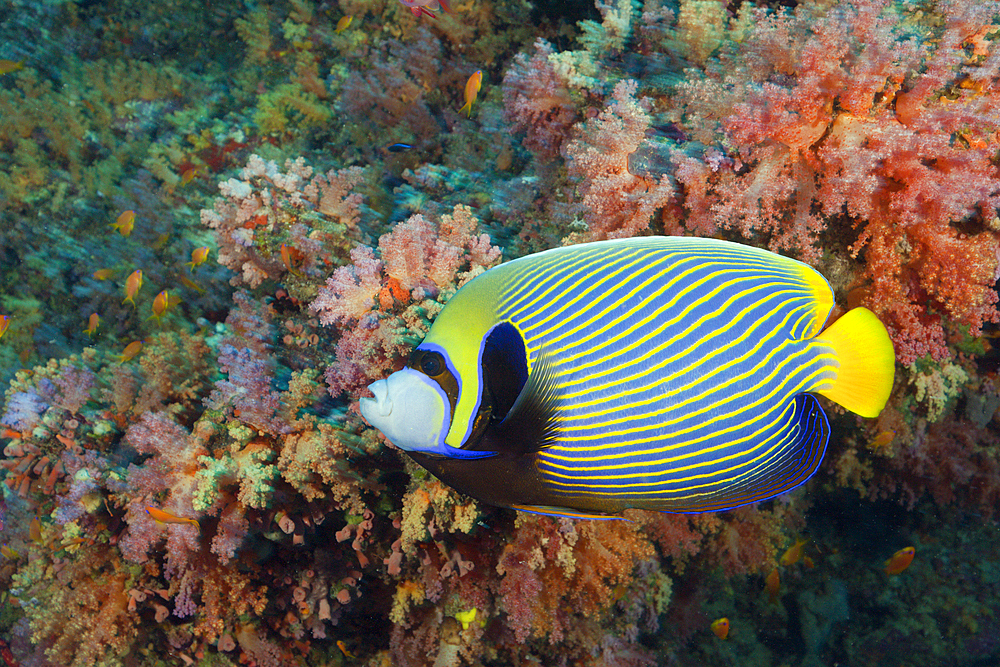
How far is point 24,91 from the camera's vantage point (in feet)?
23.8

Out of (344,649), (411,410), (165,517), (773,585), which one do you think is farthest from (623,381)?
(773,585)

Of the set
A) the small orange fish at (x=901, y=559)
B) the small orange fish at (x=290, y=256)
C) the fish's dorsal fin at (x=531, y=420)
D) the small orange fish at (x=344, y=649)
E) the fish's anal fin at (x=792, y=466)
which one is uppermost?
the fish's dorsal fin at (x=531, y=420)

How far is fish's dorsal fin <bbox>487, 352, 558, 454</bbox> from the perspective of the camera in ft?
3.22

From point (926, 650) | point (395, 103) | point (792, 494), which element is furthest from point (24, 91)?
point (926, 650)

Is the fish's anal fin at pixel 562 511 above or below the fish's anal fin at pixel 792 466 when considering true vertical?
below

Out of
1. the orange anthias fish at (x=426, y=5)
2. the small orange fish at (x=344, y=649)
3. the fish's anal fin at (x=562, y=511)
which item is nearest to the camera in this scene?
the fish's anal fin at (x=562, y=511)

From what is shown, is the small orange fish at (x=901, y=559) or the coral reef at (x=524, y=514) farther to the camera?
the small orange fish at (x=901, y=559)

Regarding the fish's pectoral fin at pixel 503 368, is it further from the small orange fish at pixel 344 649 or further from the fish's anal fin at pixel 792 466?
the small orange fish at pixel 344 649

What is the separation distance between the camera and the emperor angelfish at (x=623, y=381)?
998 mm

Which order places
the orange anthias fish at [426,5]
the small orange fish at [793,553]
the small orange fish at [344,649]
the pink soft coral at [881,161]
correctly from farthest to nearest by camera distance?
the orange anthias fish at [426,5] → the small orange fish at [793,553] → the small orange fish at [344,649] → the pink soft coral at [881,161]

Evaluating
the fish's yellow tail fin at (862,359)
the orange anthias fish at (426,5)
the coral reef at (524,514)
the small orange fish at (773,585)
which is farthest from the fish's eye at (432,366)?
the orange anthias fish at (426,5)

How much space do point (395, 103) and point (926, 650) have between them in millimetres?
6259

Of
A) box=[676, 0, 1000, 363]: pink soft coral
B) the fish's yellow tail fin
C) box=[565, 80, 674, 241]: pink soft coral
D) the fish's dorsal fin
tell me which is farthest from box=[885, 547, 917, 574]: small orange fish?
the fish's dorsal fin

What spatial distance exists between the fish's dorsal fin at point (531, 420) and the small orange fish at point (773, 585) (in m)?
3.11
